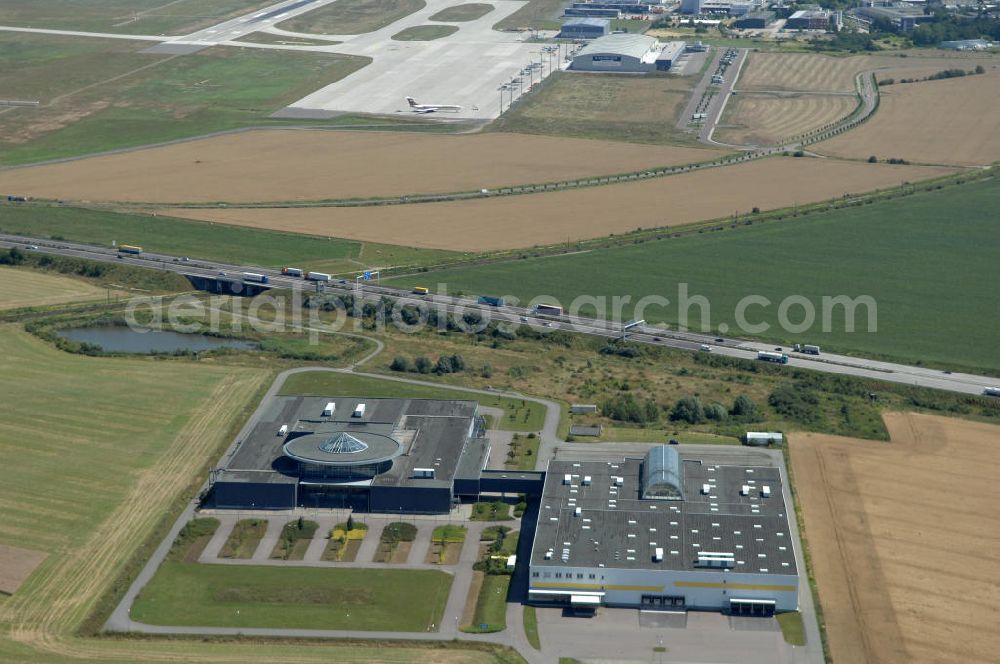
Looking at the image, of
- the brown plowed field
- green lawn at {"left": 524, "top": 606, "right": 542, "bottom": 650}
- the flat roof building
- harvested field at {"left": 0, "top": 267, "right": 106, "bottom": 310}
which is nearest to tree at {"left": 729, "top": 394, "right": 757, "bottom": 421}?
the brown plowed field

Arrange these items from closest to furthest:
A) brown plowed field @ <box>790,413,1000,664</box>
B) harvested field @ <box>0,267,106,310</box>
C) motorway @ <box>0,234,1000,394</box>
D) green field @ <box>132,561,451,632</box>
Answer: brown plowed field @ <box>790,413,1000,664</box>, green field @ <box>132,561,451,632</box>, motorway @ <box>0,234,1000,394</box>, harvested field @ <box>0,267,106,310</box>

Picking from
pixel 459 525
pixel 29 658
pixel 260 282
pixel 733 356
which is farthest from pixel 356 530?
pixel 260 282

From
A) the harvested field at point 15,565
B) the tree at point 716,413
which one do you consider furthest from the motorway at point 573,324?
the harvested field at point 15,565

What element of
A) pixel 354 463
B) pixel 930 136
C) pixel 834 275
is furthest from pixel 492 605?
pixel 930 136

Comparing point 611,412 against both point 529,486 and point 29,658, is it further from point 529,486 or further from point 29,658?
point 29,658

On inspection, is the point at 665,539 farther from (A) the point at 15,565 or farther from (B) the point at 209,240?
(B) the point at 209,240

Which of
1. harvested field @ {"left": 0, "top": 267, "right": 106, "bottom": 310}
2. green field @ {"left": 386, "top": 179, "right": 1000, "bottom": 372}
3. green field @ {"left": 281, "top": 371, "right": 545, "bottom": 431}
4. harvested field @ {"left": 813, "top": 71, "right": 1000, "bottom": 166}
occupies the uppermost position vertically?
harvested field @ {"left": 813, "top": 71, "right": 1000, "bottom": 166}

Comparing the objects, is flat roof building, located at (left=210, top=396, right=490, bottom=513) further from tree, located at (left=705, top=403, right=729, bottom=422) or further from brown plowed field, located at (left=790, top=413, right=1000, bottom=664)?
brown plowed field, located at (left=790, top=413, right=1000, bottom=664)
